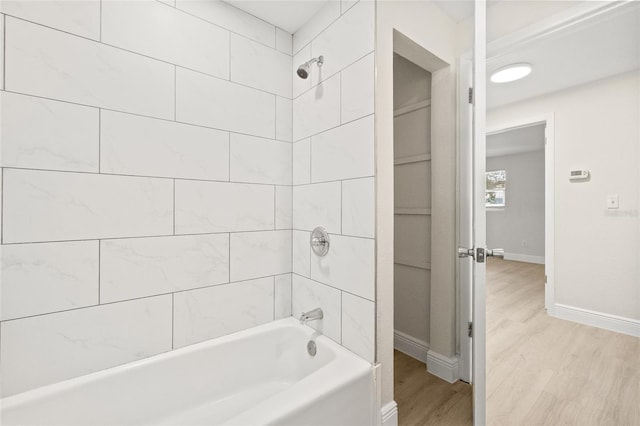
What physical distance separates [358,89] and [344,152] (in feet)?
0.99

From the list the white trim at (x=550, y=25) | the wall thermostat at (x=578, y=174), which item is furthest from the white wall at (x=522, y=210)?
the white trim at (x=550, y=25)

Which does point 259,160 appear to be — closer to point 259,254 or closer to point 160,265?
point 259,254

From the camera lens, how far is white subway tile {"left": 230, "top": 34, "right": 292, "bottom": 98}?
59.3 inches

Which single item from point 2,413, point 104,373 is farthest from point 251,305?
point 2,413

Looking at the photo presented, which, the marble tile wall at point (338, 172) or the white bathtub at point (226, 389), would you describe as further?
the marble tile wall at point (338, 172)

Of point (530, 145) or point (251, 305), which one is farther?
point (530, 145)

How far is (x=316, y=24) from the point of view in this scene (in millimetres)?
1544

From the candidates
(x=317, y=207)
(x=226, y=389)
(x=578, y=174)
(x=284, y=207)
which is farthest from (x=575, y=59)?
(x=226, y=389)

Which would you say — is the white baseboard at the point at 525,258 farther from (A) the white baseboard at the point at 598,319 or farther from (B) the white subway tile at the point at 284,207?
(B) the white subway tile at the point at 284,207

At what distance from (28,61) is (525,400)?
112 inches

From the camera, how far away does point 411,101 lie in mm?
2045

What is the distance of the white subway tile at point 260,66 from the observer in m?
1.51

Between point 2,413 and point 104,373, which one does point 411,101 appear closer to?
point 104,373

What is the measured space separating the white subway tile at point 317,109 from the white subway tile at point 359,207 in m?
0.37
